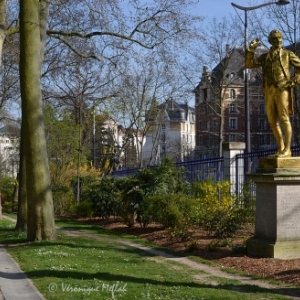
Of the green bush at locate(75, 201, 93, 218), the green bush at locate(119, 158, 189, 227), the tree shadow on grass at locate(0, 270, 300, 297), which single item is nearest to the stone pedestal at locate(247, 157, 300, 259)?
the tree shadow on grass at locate(0, 270, 300, 297)

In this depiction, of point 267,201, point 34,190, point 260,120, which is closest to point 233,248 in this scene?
point 267,201

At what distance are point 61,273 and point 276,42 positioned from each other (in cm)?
629

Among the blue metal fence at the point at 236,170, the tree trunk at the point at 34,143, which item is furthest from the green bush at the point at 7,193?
the tree trunk at the point at 34,143

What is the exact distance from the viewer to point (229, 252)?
12.9 metres

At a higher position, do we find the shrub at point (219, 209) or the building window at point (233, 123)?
the building window at point (233, 123)

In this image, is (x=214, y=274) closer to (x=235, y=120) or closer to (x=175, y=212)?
(x=175, y=212)

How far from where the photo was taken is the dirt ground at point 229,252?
33.7 ft

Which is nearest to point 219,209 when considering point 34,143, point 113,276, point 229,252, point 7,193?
point 229,252

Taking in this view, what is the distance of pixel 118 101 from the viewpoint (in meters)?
41.2

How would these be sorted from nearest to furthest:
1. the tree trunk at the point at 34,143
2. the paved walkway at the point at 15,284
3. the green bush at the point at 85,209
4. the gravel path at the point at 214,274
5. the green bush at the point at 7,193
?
the paved walkway at the point at 15,284, the gravel path at the point at 214,274, the tree trunk at the point at 34,143, the green bush at the point at 85,209, the green bush at the point at 7,193

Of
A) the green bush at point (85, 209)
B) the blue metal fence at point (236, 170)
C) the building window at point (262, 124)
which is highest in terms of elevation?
the building window at point (262, 124)

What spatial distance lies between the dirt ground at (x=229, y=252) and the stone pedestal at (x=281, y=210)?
29 centimetres

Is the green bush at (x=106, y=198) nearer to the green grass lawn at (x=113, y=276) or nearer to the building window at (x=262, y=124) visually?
the green grass lawn at (x=113, y=276)

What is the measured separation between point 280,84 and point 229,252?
3.73m
